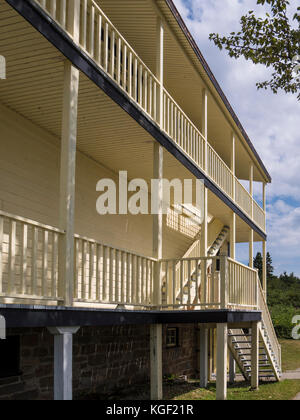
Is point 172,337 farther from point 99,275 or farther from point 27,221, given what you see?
point 27,221

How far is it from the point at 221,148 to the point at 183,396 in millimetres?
10639

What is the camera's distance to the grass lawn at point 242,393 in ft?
44.1

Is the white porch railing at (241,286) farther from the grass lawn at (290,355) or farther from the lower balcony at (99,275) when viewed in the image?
the grass lawn at (290,355)

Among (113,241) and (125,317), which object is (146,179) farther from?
(125,317)

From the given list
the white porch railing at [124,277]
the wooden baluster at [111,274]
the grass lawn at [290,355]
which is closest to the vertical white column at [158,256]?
the white porch railing at [124,277]

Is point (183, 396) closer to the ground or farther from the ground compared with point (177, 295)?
closer to the ground

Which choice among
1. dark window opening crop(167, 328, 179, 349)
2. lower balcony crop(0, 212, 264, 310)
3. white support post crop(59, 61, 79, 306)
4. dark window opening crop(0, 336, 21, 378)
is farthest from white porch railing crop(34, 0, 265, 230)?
dark window opening crop(0, 336, 21, 378)

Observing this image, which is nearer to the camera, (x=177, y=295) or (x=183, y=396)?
(x=183, y=396)

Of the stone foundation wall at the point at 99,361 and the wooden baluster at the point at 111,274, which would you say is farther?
the stone foundation wall at the point at 99,361

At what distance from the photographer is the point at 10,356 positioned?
32.2ft

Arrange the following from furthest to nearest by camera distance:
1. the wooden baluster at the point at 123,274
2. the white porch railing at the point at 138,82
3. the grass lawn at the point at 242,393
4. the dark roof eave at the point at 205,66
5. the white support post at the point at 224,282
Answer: the grass lawn at the point at 242,393 < the dark roof eave at the point at 205,66 < the white support post at the point at 224,282 < the wooden baluster at the point at 123,274 < the white porch railing at the point at 138,82

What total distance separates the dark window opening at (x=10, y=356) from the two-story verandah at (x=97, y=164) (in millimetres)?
931
